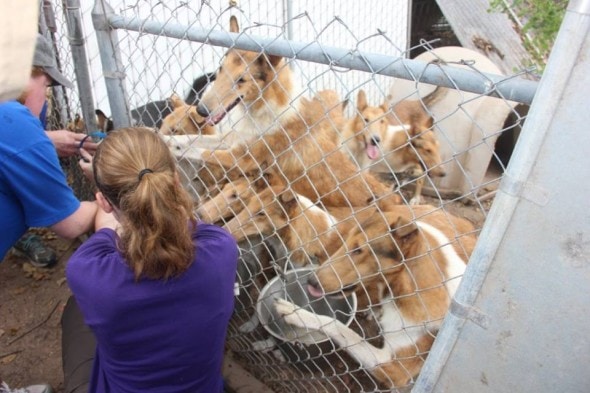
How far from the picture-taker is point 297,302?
11.0 ft

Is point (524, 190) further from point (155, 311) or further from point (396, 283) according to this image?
point (396, 283)

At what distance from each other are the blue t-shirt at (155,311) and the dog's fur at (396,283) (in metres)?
0.76

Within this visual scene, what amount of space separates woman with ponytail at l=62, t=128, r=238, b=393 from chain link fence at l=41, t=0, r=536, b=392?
0.69 m

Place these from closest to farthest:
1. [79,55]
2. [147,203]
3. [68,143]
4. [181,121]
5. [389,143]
Answer: [147,203] < [79,55] < [68,143] < [181,121] < [389,143]

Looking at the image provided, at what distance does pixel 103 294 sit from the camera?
1600mm

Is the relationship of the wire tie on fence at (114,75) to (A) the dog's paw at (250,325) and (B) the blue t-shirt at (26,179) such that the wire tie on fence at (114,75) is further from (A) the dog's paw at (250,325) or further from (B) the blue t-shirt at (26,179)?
(A) the dog's paw at (250,325)

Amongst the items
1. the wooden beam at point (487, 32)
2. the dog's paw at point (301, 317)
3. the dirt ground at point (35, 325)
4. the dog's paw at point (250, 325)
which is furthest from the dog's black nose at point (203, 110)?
the wooden beam at point (487, 32)

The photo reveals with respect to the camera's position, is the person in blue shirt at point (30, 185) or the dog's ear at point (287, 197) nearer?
the person in blue shirt at point (30, 185)

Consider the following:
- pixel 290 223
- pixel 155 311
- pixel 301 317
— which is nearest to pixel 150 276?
pixel 155 311

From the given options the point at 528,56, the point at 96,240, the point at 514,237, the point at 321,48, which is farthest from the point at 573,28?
the point at 528,56

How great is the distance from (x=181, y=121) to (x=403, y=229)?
8.17 feet

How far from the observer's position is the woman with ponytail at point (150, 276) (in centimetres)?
158

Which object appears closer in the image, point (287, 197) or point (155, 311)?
point (155, 311)

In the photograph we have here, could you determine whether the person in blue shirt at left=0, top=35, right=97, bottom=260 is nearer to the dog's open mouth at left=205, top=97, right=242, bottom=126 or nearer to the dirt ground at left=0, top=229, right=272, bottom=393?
the dirt ground at left=0, top=229, right=272, bottom=393
